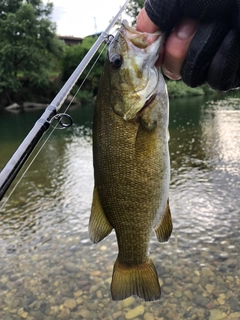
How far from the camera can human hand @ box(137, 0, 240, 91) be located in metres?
1.43

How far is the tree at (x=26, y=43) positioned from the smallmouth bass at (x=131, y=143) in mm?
29928

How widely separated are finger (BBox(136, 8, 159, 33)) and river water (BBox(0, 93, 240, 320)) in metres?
3.25

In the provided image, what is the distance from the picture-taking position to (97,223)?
A: 1.83m

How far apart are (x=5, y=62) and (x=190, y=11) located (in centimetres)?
3205

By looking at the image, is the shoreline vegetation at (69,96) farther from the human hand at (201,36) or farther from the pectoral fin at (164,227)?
the human hand at (201,36)

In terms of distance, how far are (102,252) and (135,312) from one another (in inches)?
50.5

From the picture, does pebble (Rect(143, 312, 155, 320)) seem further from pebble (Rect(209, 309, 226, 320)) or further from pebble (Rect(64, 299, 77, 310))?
pebble (Rect(64, 299, 77, 310))

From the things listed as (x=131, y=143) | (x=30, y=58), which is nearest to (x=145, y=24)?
(x=131, y=143)

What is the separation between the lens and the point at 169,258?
15.7 ft

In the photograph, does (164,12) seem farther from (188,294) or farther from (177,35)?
(188,294)

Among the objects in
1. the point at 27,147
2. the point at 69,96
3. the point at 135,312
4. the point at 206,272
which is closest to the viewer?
the point at 27,147

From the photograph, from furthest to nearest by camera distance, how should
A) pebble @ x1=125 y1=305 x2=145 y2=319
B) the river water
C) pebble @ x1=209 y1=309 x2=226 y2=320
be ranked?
the river water < pebble @ x1=125 y1=305 x2=145 y2=319 < pebble @ x1=209 y1=309 x2=226 y2=320

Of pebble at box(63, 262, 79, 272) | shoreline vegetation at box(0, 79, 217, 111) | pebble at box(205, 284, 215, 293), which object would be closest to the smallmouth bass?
pebble at box(205, 284, 215, 293)

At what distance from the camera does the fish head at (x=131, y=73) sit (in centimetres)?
160
